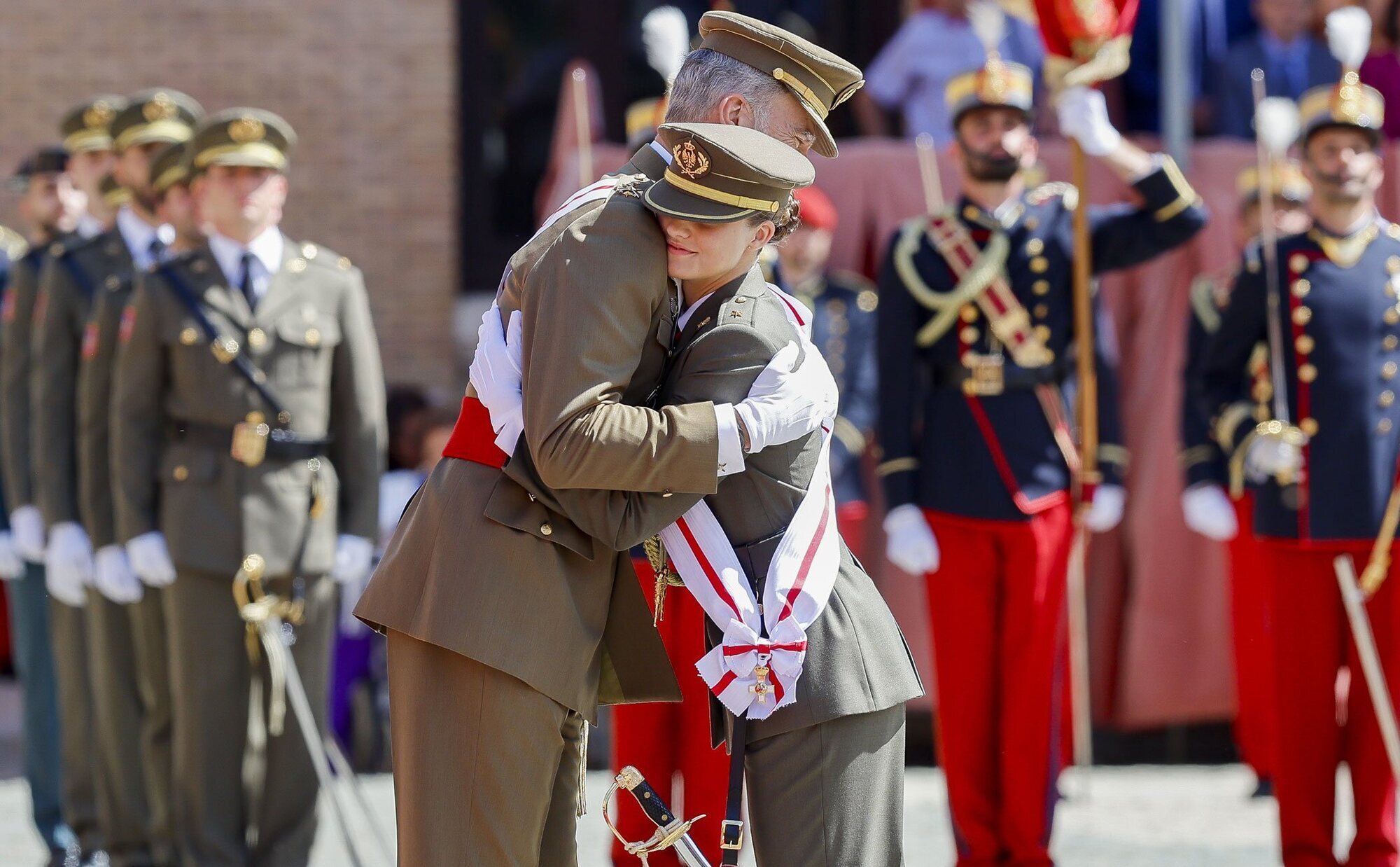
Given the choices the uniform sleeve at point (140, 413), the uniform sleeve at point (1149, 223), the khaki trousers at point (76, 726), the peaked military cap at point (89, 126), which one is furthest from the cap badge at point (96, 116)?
the uniform sleeve at point (1149, 223)

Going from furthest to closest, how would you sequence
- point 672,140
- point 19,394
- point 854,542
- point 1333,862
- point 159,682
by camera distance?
point 854,542 < point 19,394 < point 159,682 < point 1333,862 < point 672,140

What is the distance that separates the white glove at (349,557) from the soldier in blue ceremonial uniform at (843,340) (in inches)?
77.0

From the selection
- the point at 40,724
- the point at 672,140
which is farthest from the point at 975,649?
the point at 40,724

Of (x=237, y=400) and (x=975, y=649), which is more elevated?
(x=237, y=400)

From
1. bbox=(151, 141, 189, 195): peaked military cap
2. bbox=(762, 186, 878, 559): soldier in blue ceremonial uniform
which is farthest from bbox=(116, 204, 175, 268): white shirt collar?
bbox=(762, 186, 878, 559): soldier in blue ceremonial uniform

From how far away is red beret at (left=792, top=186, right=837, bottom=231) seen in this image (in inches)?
261

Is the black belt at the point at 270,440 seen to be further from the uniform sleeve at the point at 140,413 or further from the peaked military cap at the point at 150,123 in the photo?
the peaked military cap at the point at 150,123

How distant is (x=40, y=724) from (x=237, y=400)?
1649 millimetres

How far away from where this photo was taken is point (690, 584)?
310cm

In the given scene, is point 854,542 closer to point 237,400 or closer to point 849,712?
point 237,400

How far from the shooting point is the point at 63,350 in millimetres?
5613

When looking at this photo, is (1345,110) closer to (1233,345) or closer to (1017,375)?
(1233,345)

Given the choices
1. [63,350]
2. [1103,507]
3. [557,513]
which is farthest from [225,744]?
[1103,507]

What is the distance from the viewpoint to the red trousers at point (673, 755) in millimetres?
3852
